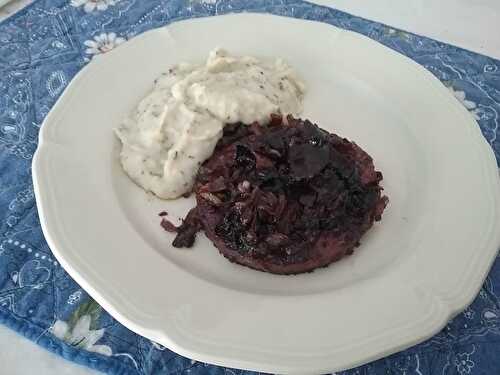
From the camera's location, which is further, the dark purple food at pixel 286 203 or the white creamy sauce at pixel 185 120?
the white creamy sauce at pixel 185 120

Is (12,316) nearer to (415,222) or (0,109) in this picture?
(0,109)

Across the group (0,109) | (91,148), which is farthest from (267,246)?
(0,109)

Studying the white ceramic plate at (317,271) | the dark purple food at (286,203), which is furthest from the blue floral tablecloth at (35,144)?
the dark purple food at (286,203)

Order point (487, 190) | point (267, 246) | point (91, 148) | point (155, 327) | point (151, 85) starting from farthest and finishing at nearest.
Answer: point (151, 85)
point (91, 148)
point (487, 190)
point (267, 246)
point (155, 327)

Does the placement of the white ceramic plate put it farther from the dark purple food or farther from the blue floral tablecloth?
the blue floral tablecloth

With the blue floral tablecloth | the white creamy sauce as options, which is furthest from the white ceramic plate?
Result: the blue floral tablecloth

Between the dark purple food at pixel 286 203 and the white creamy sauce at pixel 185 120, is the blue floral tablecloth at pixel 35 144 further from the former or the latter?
the white creamy sauce at pixel 185 120
